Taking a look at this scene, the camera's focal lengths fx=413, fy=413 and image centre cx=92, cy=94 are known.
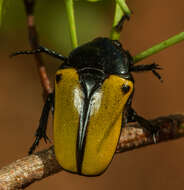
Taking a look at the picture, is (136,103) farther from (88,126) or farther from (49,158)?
(49,158)

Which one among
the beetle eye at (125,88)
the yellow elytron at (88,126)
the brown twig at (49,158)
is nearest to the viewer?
the brown twig at (49,158)

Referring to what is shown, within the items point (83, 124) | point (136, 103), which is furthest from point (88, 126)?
point (136, 103)

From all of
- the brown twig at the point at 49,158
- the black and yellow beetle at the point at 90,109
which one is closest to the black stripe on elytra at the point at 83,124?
the black and yellow beetle at the point at 90,109

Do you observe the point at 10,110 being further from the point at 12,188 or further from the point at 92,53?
the point at 12,188

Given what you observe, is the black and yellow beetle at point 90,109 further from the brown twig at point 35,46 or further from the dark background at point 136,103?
the dark background at point 136,103

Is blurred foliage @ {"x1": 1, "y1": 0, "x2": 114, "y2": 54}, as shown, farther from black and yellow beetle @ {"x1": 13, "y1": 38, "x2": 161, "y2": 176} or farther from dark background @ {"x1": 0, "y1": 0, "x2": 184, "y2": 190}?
dark background @ {"x1": 0, "y1": 0, "x2": 184, "y2": 190}

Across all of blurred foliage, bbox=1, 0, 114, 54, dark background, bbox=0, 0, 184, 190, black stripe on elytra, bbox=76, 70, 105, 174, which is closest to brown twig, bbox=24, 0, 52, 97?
black stripe on elytra, bbox=76, 70, 105, 174
